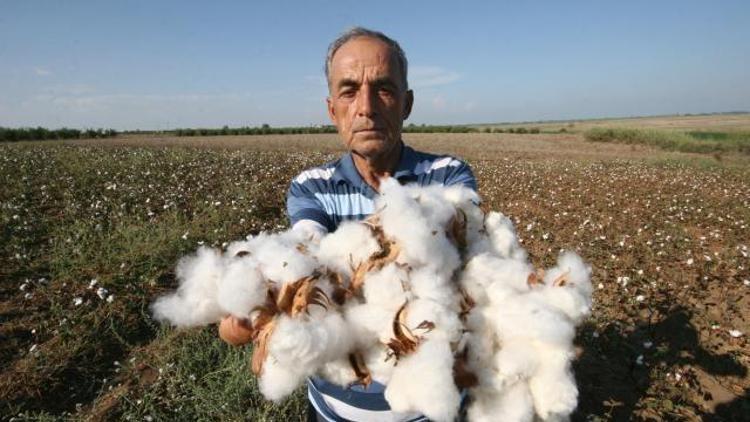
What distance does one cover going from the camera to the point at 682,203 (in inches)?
367

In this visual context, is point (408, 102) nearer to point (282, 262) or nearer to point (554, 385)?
point (282, 262)

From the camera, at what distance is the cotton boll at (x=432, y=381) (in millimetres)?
986

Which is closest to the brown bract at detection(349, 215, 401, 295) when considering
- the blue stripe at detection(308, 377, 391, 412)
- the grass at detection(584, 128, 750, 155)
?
the blue stripe at detection(308, 377, 391, 412)

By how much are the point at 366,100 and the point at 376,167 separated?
364 millimetres

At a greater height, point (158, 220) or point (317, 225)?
point (317, 225)

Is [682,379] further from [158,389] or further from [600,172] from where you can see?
[600,172]

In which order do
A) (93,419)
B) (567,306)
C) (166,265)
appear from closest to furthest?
(567,306) → (93,419) → (166,265)

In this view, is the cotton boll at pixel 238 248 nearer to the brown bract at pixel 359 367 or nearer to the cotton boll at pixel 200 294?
the cotton boll at pixel 200 294

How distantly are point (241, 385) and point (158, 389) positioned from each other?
72 cm

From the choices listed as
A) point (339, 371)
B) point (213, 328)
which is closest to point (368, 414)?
point (339, 371)

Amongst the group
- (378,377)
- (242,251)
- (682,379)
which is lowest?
(682,379)

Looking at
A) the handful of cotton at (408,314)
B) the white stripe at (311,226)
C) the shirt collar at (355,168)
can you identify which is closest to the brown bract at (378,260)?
the handful of cotton at (408,314)

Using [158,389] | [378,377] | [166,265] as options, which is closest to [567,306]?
[378,377]

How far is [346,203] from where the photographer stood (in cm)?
200
